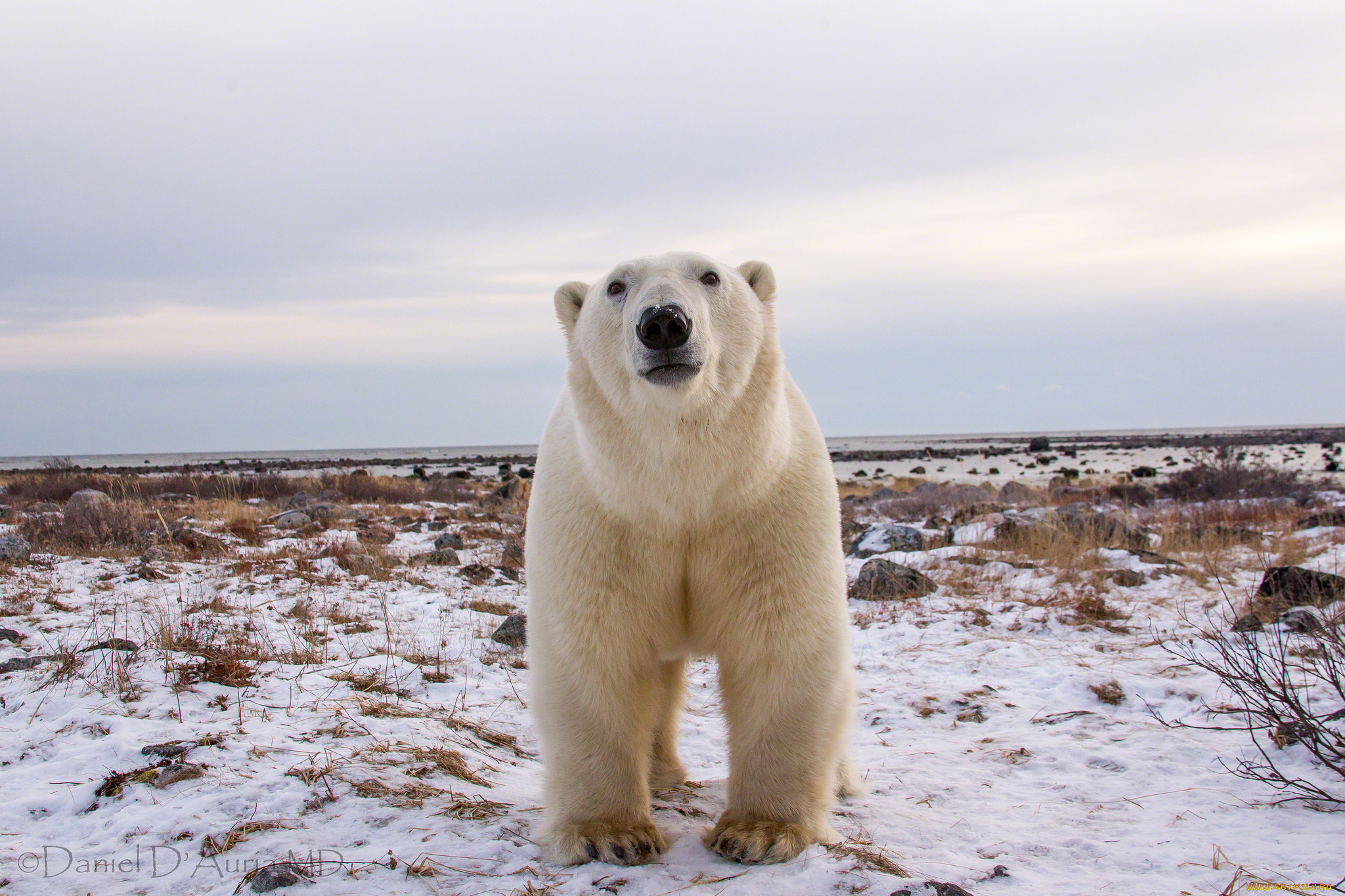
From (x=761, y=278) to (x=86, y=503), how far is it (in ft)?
29.3

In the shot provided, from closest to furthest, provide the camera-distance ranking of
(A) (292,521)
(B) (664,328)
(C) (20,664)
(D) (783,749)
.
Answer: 1. (B) (664,328)
2. (D) (783,749)
3. (C) (20,664)
4. (A) (292,521)

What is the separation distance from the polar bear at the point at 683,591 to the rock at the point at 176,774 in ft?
3.93

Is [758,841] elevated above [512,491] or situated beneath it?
situated beneath

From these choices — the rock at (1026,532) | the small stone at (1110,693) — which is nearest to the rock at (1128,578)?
the rock at (1026,532)

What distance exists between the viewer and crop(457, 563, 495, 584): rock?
6914mm

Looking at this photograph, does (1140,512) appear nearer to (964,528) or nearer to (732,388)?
(964,528)

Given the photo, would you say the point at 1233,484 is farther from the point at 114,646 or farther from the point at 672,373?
the point at 114,646

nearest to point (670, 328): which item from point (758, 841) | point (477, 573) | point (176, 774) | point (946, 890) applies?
point (758, 841)

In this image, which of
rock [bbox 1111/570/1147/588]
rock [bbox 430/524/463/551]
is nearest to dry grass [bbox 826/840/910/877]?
rock [bbox 1111/570/1147/588]

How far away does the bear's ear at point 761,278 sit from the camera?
305 centimetres

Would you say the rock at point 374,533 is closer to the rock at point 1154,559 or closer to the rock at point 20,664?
the rock at point 20,664

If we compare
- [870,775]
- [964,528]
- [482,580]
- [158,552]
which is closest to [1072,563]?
[964,528]

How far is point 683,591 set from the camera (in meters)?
2.69

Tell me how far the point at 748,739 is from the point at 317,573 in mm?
5074
